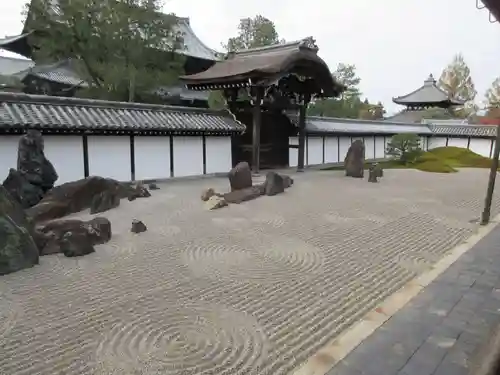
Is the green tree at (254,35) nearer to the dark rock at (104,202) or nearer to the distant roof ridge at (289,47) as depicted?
the distant roof ridge at (289,47)

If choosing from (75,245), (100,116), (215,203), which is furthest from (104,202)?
(100,116)

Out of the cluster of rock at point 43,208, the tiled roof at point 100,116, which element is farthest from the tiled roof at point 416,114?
the cluster of rock at point 43,208

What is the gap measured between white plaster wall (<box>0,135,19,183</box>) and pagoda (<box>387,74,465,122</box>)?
33.8 metres

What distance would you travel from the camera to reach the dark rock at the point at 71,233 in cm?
689

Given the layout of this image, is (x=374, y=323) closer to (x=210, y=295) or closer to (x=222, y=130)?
(x=210, y=295)

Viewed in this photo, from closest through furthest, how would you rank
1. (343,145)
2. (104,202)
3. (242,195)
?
(104,202), (242,195), (343,145)

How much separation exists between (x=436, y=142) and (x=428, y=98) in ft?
26.2

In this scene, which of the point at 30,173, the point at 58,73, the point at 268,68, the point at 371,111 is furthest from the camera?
the point at 371,111

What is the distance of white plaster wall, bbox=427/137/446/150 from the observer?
105 ft

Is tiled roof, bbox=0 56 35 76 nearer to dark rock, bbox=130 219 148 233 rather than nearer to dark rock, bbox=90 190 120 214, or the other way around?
dark rock, bbox=90 190 120 214

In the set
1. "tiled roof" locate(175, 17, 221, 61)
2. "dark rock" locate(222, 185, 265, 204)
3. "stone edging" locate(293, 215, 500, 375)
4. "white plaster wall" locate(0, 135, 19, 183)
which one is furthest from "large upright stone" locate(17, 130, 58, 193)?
"tiled roof" locate(175, 17, 221, 61)

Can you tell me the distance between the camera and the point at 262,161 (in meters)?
20.5

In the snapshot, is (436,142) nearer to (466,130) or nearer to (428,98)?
(466,130)

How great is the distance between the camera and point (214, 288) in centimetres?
543
